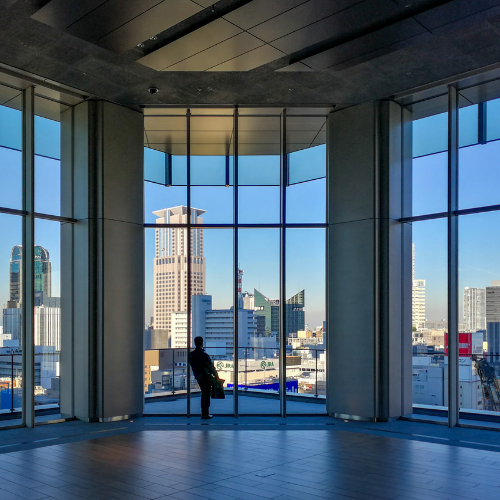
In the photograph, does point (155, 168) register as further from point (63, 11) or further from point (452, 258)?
point (452, 258)

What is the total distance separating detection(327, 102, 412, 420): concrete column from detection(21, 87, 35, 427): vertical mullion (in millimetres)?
5005

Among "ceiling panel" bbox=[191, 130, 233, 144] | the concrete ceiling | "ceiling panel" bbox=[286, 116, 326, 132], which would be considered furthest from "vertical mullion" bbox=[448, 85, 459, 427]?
"ceiling panel" bbox=[191, 130, 233, 144]

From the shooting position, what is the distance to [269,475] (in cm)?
632

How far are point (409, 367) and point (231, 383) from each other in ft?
10.2

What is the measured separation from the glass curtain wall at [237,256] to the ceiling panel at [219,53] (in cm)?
270

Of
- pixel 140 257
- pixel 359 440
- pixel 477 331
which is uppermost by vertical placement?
pixel 140 257

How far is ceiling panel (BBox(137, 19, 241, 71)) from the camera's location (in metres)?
6.80

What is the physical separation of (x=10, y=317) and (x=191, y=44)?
16.8 ft

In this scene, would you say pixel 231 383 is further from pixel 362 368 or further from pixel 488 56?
pixel 488 56

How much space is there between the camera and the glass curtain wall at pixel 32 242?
909cm

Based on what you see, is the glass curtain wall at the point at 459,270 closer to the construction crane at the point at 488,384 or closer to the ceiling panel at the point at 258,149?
the construction crane at the point at 488,384

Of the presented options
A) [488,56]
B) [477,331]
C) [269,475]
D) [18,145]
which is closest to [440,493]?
[269,475]

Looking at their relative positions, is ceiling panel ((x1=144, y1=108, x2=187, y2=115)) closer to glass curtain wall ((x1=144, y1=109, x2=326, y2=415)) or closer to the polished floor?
glass curtain wall ((x1=144, y1=109, x2=326, y2=415))

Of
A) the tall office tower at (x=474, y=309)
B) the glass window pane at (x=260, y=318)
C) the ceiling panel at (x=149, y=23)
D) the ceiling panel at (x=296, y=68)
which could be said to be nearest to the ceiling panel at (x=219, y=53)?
the ceiling panel at (x=149, y=23)
